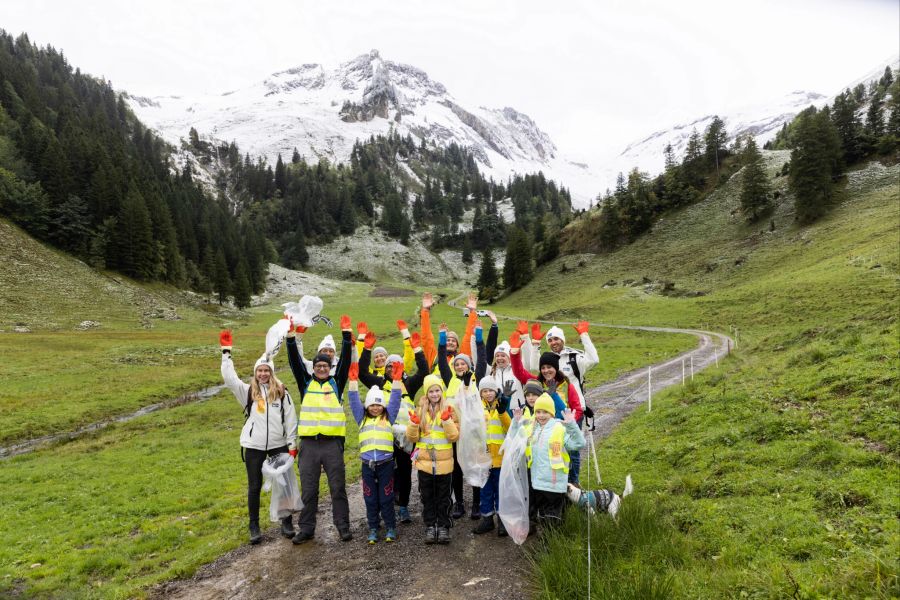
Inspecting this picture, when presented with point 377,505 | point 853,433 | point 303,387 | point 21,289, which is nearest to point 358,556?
point 377,505

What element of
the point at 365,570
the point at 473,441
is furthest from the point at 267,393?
the point at 473,441

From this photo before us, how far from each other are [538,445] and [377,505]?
3.07m

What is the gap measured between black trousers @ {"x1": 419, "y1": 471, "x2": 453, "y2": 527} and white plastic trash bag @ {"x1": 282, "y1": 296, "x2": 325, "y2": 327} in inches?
135

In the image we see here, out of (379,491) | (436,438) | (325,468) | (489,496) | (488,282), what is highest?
(488,282)

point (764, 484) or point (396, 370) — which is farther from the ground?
point (396, 370)

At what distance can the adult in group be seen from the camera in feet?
23.7

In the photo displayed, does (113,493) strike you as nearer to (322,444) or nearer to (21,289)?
(322,444)

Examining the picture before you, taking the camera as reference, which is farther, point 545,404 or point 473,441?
point 473,441

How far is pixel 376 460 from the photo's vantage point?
7230mm

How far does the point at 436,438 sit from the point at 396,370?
1662mm

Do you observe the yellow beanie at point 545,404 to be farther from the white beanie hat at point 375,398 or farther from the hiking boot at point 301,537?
the hiking boot at point 301,537

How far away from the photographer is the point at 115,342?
126ft

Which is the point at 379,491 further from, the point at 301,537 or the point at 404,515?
the point at 301,537

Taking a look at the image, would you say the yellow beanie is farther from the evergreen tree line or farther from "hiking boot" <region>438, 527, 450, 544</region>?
the evergreen tree line
